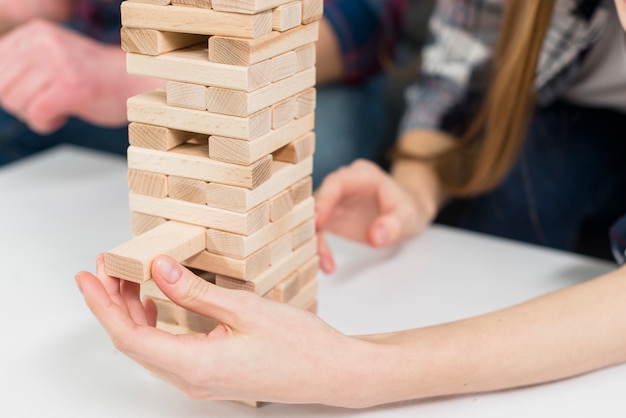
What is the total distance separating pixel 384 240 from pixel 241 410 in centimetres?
36

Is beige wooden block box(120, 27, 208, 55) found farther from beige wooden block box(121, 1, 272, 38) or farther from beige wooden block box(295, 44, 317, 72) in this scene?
beige wooden block box(295, 44, 317, 72)

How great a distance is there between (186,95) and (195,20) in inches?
2.7

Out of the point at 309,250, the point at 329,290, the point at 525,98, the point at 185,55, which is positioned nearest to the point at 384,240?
the point at 329,290

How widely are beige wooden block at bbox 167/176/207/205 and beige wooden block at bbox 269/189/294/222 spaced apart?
0.22 ft

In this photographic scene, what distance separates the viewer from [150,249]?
27.0 inches

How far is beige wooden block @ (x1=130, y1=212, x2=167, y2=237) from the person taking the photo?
30.0 inches

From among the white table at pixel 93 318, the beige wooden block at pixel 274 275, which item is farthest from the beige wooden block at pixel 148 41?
the white table at pixel 93 318

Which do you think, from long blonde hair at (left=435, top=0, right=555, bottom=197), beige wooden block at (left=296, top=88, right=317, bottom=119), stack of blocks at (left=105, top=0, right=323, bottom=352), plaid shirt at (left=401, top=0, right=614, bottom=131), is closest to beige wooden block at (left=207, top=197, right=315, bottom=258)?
stack of blocks at (left=105, top=0, right=323, bottom=352)

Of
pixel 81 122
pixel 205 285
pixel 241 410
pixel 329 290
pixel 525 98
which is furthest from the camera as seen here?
pixel 81 122

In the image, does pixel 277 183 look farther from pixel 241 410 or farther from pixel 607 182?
pixel 607 182

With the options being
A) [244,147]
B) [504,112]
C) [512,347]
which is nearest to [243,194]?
[244,147]

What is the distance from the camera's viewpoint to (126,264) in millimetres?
669

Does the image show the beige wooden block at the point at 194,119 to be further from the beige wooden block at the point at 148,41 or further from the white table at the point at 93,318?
the white table at the point at 93,318

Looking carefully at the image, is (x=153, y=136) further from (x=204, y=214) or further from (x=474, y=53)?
(x=474, y=53)
